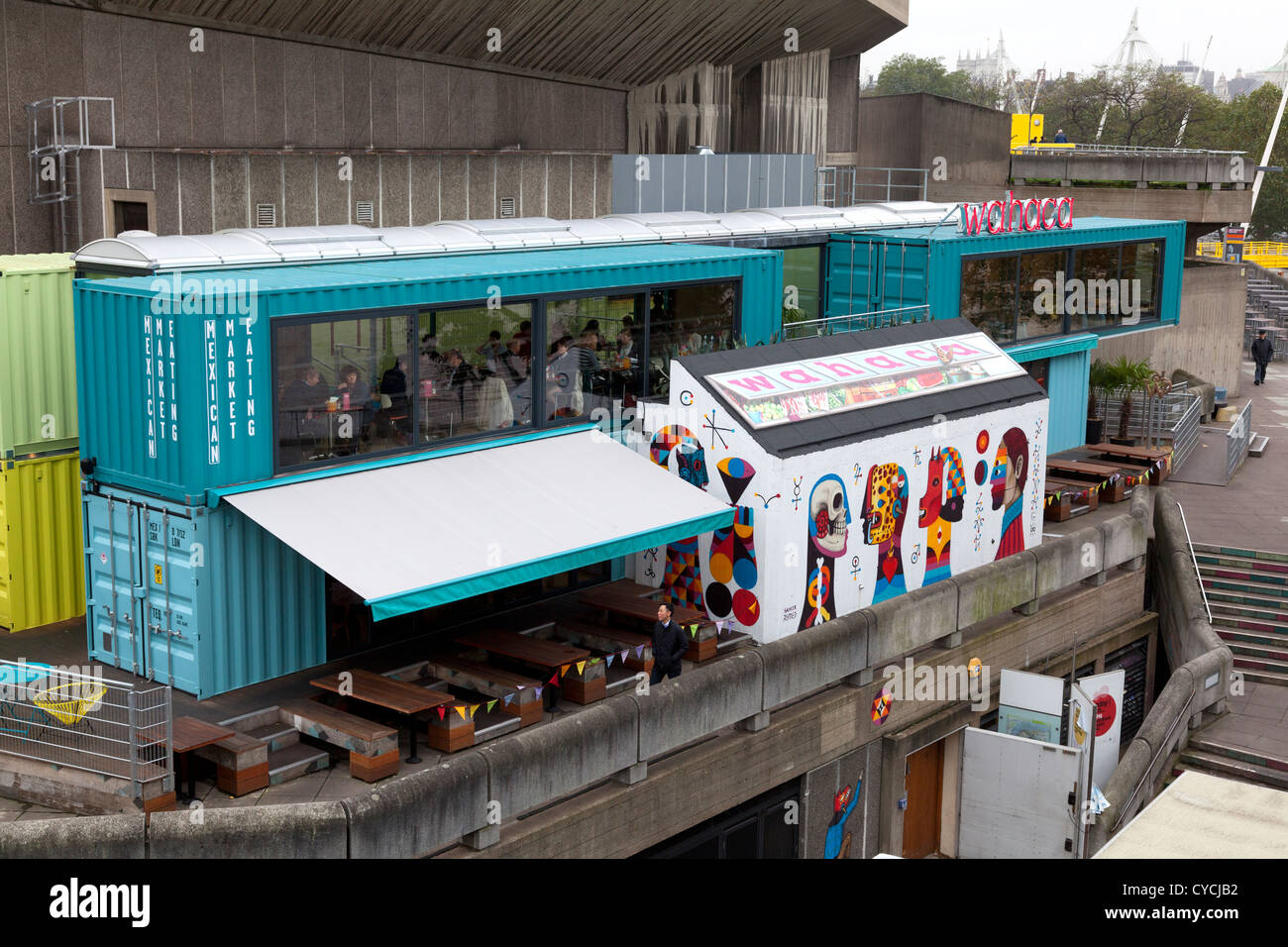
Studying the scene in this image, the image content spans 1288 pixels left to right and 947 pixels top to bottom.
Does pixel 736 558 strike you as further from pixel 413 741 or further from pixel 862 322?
pixel 862 322

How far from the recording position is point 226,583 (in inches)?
591

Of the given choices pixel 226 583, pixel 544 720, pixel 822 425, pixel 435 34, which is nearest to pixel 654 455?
pixel 822 425

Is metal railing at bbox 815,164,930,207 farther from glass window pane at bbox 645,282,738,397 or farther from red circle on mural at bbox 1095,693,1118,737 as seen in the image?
red circle on mural at bbox 1095,693,1118,737

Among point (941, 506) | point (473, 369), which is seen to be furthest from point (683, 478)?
point (941, 506)

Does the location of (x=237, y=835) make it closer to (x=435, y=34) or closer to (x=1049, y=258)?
(x=435, y=34)

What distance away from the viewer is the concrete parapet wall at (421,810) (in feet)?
40.5

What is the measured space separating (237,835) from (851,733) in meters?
8.44

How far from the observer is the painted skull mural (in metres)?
17.9

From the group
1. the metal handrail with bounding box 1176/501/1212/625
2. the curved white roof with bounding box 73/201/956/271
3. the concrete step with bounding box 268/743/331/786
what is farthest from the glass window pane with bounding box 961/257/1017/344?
the concrete step with bounding box 268/743/331/786

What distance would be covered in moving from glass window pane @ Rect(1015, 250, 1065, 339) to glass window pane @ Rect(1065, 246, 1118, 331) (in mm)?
557

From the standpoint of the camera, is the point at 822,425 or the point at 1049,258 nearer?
the point at 822,425

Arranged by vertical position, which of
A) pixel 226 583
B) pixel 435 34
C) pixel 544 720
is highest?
pixel 435 34

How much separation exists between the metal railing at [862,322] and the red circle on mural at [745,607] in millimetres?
5266

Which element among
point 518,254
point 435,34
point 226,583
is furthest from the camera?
point 435,34
